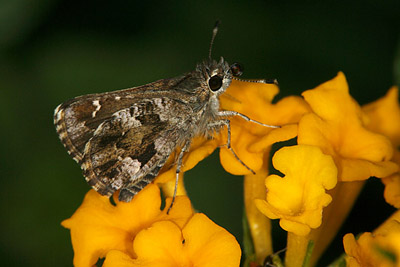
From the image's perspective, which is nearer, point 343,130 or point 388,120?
point 343,130

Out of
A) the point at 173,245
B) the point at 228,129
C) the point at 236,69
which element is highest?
the point at 236,69

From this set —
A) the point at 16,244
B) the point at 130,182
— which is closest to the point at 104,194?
the point at 130,182

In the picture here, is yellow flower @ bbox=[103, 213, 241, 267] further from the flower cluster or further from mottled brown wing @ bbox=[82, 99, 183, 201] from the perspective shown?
mottled brown wing @ bbox=[82, 99, 183, 201]

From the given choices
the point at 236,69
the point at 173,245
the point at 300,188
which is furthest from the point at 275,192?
the point at 236,69

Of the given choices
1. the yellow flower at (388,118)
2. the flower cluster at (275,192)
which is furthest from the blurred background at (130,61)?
the flower cluster at (275,192)

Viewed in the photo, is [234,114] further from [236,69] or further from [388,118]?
[388,118]

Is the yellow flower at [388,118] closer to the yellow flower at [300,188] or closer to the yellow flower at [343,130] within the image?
the yellow flower at [343,130]

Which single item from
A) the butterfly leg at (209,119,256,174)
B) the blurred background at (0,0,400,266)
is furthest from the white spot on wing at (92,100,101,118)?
the blurred background at (0,0,400,266)
